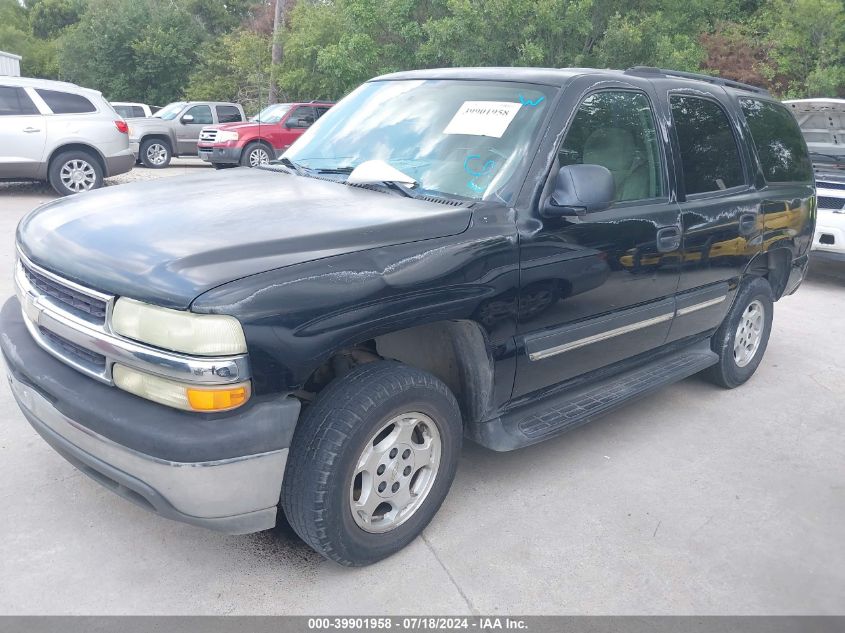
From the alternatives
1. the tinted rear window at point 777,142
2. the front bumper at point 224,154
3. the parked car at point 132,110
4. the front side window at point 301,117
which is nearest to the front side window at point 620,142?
the tinted rear window at point 777,142

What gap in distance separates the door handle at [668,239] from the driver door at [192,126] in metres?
16.9

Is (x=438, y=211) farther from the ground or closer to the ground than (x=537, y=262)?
farther from the ground

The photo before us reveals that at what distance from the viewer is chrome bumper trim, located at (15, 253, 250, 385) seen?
238 cm

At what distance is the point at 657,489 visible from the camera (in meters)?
3.75

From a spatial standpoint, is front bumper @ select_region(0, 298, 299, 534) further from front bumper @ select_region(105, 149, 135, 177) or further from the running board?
front bumper @ select_region(105, 149, 135, 177)

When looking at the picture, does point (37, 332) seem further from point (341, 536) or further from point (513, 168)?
point (513, 168)

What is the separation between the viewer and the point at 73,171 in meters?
11.5

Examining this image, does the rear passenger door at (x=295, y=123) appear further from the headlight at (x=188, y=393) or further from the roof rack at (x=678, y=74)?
the headlight at (x=188, y=393)

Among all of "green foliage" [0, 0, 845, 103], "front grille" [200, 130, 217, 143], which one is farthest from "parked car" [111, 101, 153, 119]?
"front grille" [200, 130, 217, 143]

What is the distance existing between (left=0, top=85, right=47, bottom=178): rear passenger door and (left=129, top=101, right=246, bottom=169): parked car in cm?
640

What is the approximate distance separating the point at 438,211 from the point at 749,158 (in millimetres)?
2592

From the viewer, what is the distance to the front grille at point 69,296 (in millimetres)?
2594

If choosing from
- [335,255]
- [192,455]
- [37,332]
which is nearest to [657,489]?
[335,255]

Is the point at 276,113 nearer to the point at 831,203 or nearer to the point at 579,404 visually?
the point at 831,203
